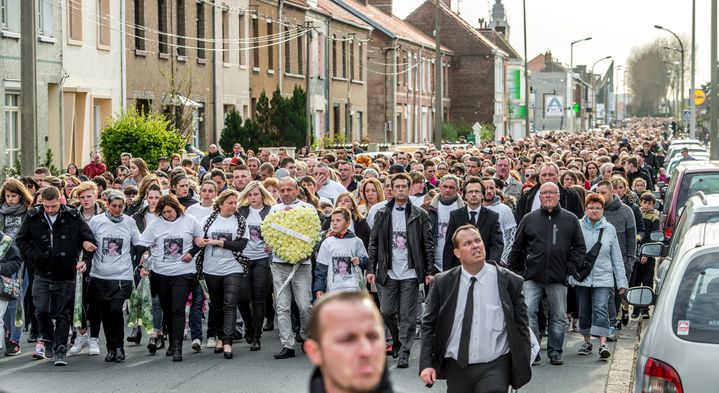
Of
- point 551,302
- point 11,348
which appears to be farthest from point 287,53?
point 551,302

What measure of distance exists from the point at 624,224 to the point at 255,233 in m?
3.91

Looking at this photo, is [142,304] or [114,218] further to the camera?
[142,304]

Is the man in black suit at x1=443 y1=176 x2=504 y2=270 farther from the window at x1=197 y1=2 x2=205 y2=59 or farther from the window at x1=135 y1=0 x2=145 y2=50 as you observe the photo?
the window at x1=197 y1=2 x2=205 y2=59

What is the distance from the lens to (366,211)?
1502 cm

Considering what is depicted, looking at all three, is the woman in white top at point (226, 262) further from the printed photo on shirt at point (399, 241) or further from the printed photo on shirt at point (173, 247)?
the printed photo on shirt at point (399, 241)

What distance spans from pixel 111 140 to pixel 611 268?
16455 millimetres

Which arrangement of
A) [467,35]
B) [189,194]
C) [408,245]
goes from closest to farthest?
[408,245]
[189,194]
[467,35]

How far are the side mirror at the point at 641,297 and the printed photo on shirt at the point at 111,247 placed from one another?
6191mm

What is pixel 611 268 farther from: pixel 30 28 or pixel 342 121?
pixel 342 121

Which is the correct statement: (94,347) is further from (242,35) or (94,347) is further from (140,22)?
(242,35)

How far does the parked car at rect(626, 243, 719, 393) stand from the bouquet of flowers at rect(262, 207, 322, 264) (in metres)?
6.47

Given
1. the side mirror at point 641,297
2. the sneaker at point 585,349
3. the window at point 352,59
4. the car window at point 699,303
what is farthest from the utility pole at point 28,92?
the window at point 352,59

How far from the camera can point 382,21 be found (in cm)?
7256

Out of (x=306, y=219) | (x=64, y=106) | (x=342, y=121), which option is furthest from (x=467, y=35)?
(x=306, y=219)
